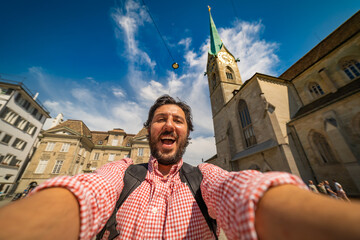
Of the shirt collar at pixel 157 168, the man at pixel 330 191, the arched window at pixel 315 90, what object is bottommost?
the man at pixel 330 191

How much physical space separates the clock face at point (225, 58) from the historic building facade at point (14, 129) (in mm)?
26698

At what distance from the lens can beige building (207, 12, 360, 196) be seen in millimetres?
7785

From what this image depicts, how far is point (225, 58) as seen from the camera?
68.7 ft

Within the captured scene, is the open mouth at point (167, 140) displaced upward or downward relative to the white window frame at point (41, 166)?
downward

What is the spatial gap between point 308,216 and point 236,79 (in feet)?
68.0

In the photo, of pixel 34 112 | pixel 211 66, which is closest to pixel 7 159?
pixel 34 112

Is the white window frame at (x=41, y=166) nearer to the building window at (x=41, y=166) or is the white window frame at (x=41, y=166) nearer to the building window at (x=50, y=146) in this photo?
the building window at (x=41, y=166)

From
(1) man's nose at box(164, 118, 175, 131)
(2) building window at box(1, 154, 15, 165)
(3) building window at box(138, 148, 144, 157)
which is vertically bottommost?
(1) man's nose at box(164, 118, 175, 131)

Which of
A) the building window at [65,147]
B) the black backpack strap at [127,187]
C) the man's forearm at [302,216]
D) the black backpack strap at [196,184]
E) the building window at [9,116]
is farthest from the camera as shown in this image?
the building window at [65,147]

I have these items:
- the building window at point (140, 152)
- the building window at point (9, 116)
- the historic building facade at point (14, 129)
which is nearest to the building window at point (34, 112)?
the historic building facade at point (14, 129)

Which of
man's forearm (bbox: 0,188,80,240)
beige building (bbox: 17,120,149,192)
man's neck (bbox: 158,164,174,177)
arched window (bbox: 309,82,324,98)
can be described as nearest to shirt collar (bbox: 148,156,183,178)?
man's neck (bbox: 158,164,174,177)

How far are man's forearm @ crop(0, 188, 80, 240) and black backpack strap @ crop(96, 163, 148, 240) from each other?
0.56m

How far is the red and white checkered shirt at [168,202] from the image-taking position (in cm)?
82

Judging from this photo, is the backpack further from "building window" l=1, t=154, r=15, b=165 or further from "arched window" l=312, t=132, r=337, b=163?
"building window" l=1, t=154, r=15, b=165
